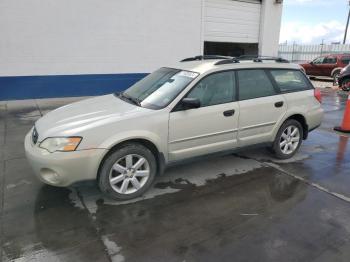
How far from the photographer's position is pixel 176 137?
12.1 feet

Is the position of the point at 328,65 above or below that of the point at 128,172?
above

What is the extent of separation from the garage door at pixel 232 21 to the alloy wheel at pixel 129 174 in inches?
392

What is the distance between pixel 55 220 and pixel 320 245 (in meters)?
2.62

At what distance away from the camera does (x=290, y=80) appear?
4781 mm

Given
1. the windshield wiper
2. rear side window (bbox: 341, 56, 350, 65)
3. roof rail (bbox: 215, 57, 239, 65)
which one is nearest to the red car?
rear side window (bbox: 341, 56, 350, 65)

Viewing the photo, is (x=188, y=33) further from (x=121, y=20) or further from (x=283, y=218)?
(x=283, y=218)

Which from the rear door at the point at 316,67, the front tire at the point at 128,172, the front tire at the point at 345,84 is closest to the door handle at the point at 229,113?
the front tire at the point at 128,172

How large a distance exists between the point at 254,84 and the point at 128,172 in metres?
2.23

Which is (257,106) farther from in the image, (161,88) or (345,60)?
(345,60)

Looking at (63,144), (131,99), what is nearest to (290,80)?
(131,99)

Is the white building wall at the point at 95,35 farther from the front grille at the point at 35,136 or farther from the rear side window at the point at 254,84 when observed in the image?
the rear side window at the point at 254,84

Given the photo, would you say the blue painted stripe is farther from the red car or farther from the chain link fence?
the chain link fence

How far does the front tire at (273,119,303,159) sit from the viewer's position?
470 centimetres

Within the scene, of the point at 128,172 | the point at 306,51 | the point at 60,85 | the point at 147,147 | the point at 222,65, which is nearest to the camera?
the point at 128,172
